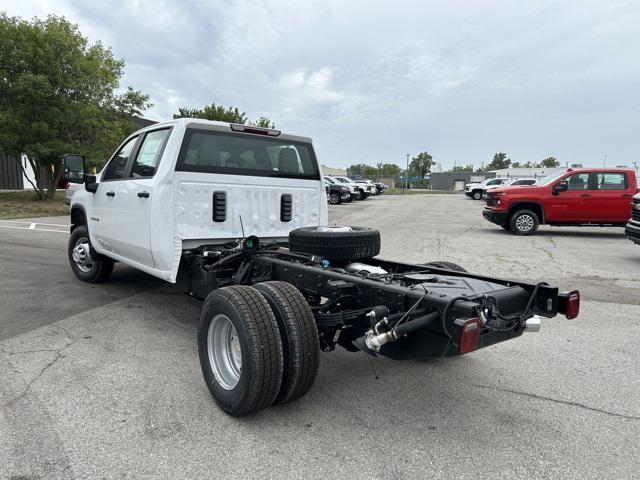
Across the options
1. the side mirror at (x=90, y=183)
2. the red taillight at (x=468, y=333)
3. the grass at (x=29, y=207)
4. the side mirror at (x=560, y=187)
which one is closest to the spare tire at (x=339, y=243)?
the red taillight at (x=468, y=333)

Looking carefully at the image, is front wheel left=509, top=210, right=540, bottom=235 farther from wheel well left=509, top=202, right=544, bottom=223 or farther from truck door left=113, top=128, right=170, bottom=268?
truck door left=113, top=128, right=170, bottom=268

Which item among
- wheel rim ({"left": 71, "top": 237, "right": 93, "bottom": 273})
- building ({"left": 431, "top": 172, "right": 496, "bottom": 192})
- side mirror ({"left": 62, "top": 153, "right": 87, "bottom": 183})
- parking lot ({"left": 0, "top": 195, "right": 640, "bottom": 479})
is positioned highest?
building ({"left": 431, "top": 172, "right": 496, "bottom": 192})

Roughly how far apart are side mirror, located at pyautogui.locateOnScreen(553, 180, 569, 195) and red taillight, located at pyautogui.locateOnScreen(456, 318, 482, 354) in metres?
11.6

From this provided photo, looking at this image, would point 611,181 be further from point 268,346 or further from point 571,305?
point 268,346

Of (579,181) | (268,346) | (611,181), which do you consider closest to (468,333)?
(268,346)

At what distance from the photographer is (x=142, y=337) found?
443 cm

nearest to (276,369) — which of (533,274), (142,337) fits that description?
(142,337)

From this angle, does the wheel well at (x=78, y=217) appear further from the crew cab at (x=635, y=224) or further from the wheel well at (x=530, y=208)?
the wheel well at (x=530, y=208)

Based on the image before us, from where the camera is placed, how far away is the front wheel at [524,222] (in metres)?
12.9

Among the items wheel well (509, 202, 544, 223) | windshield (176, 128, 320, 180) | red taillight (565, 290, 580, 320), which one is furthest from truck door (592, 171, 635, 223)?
red taillight (565, 290, 580, 320)

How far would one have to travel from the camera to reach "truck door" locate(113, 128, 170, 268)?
4500 mm

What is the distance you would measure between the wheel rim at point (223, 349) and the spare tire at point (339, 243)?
3.30 feet

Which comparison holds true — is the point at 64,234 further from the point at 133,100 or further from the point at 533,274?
the point at 133,100

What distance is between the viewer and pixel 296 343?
9.28 feet
